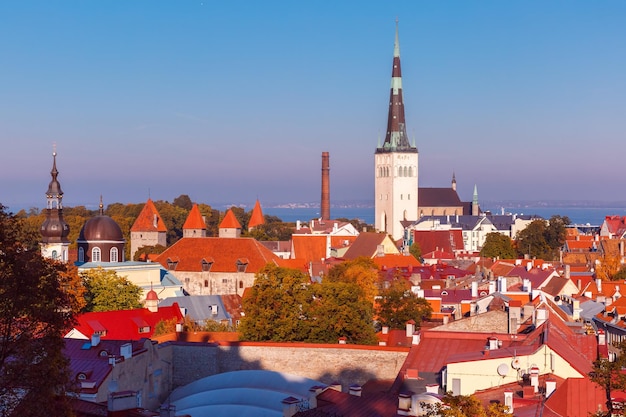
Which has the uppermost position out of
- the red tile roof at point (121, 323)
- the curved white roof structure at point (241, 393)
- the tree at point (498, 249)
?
the tree at point (498, 249)

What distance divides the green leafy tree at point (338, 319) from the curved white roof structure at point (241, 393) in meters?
8.24

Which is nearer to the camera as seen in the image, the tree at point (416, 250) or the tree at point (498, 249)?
the tree at point (498, 249)

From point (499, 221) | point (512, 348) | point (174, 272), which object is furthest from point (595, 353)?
point (499, 221)

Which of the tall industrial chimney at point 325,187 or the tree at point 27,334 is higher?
the tall industrial chimney at point 325,187

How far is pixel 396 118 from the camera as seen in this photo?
469ft

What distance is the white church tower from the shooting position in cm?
14312

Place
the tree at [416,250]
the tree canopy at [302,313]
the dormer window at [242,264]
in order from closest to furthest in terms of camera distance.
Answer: the tree canopy at [302,313]
the dormer window at [242,264]
the tree at [416,250]

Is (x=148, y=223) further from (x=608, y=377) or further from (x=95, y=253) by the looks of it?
(x=608, y=377)

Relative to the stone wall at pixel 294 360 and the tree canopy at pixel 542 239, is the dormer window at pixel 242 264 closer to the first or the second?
→ the tree canopy at pixel 542 239

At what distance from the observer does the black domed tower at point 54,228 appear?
192 feet

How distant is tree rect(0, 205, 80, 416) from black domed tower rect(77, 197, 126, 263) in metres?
50.1

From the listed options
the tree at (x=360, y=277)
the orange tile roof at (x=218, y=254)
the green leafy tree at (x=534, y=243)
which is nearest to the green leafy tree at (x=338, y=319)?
the tree at (x=360, y=277)

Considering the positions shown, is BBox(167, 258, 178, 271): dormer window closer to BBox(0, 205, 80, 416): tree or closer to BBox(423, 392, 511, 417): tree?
BBox(423, 392, 511, 417): tree

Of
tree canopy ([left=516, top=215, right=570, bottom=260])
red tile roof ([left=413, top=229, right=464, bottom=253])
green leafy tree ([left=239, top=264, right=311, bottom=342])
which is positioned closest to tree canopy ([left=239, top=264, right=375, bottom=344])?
green leafy tree ([left=239, top=264, right=311, bottom=342])
